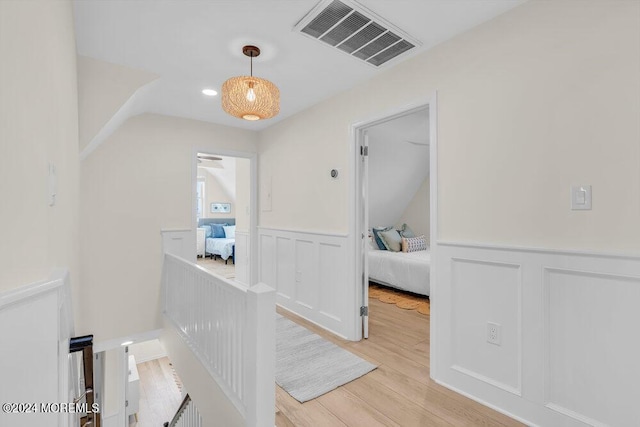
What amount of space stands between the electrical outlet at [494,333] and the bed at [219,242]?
6.41 m

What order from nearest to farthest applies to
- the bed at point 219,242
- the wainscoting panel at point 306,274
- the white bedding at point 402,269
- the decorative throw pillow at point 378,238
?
the wainscoting panel at point 306,274, the white bedding at point 402,269, the decorative throw pillow at point 378,238, the bed at point 219,242

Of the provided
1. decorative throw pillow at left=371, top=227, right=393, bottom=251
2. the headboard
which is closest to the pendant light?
decorative throw pillow at left=371, top=227, right=393, bottom=251

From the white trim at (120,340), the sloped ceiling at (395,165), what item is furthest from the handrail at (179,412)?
the sloped ceiling at (395,165)

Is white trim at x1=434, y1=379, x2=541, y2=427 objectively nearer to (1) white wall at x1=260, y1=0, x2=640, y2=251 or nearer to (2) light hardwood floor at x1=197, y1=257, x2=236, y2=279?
(1) white wall at x1=260, y1=0, x2=640, y2=251

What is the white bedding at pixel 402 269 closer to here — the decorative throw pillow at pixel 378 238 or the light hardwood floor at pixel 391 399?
the decorative throw pillow at pixel 378 238

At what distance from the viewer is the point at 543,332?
5.30ft

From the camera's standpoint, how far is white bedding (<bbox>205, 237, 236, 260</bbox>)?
7565 millimetres

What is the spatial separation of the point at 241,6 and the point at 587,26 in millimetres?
1851

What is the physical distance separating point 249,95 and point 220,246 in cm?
638

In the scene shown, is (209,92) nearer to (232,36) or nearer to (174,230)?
(232,36)

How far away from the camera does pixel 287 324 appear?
3207 mm

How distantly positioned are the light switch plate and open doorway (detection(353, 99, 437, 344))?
5.04 feet

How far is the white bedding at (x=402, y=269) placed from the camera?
13.6 feet

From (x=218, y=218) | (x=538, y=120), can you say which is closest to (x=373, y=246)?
(x=538, y=120)
